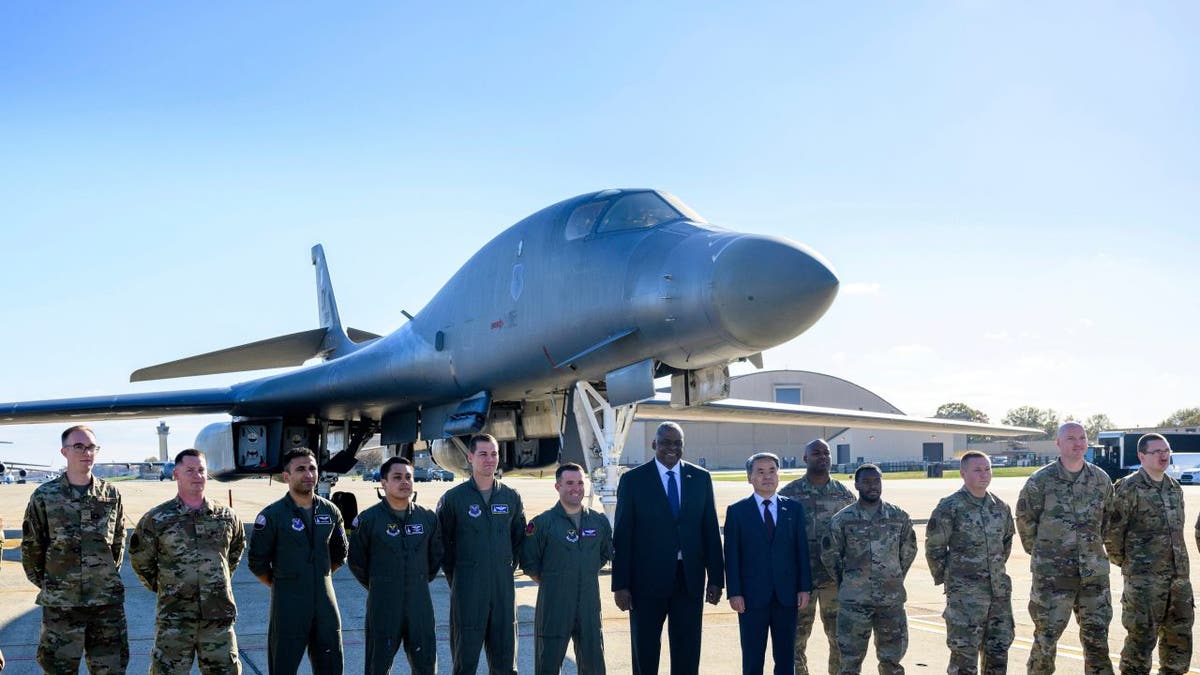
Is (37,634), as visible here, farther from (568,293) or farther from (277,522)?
(568,293)

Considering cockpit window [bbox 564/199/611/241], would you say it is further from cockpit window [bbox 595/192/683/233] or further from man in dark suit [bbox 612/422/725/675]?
man in dark suit [bbox 612/422/725/675]

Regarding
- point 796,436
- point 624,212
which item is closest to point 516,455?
point 624,212

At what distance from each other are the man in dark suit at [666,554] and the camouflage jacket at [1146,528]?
270 cm

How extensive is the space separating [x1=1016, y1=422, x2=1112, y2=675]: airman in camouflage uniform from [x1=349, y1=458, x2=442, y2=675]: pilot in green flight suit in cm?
357

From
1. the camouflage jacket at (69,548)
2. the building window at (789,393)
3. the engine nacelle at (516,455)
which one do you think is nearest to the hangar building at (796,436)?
the building window at (789,393)

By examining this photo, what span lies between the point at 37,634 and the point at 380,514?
143 inches

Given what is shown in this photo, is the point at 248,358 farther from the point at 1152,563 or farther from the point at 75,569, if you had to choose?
the point at 1152,563

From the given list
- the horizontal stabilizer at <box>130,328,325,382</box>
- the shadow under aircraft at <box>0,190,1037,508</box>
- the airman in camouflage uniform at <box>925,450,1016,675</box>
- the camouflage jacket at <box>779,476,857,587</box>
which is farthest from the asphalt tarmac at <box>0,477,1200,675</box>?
the horizontal stabilizer at <box>130,328,325,382</box>

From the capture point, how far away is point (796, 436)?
77750mm

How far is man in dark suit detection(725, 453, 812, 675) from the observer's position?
18.8 feet

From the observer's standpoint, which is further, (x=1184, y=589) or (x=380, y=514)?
(x=1184, y=589)

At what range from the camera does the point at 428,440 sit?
12.8m

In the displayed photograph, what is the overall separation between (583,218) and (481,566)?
14.8ft

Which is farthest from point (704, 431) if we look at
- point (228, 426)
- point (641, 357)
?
point (641, 357)
